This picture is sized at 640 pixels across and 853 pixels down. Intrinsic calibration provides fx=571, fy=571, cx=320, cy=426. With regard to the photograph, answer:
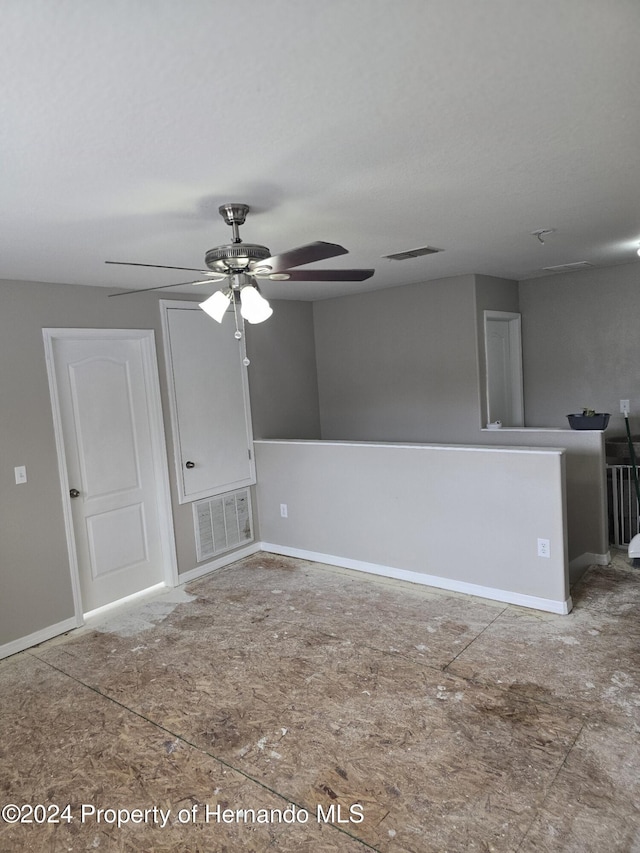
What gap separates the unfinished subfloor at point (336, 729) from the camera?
2160 mm

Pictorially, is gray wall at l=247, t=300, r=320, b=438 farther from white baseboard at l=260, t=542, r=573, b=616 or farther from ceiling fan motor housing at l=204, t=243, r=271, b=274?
ceiling fan motor housing at l=204, t=243, r=271, b=274

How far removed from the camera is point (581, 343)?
5359 millimetres

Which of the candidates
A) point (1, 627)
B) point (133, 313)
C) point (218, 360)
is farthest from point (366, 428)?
point (1, 627)

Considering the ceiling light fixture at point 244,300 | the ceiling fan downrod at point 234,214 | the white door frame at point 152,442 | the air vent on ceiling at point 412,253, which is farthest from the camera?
the white door frame at point 152,442

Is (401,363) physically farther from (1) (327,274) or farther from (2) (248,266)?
(2) (248,266)

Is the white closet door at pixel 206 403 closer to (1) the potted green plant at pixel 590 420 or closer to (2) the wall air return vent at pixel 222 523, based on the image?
(2) the wall air return vent at pixel 222 523

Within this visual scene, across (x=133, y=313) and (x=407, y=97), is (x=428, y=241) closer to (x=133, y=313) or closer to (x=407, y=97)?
(x=407, y=97)

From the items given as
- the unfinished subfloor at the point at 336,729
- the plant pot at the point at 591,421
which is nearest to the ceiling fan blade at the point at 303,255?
the unfinished subfloor at the point at 336,729

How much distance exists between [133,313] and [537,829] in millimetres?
3985

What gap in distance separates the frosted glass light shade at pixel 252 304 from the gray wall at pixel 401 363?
3.11m

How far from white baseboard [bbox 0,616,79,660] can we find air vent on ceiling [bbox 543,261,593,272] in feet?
15.5

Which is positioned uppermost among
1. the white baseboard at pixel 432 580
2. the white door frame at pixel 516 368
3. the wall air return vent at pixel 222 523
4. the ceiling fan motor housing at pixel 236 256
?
the ceiling fan motor housing at pixel 236 256

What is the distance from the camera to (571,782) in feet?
7.49

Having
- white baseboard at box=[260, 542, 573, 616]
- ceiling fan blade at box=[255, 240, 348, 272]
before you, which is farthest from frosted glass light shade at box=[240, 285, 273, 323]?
white baseboard at box=[260, 542, 573, 616]
